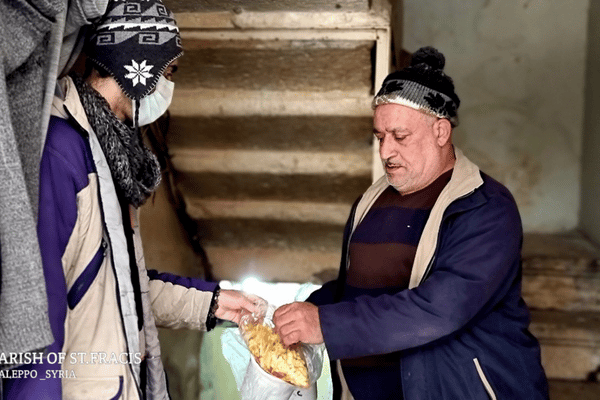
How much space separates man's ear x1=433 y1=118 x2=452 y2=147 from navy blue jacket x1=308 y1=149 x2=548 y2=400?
19 centimetres

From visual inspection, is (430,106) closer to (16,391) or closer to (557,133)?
(16,391)

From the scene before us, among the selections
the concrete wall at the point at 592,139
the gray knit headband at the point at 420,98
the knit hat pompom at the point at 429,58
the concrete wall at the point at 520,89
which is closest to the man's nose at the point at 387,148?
the gray knit headband at the point at 420,98

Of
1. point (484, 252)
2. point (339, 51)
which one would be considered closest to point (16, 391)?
point (484, 252)

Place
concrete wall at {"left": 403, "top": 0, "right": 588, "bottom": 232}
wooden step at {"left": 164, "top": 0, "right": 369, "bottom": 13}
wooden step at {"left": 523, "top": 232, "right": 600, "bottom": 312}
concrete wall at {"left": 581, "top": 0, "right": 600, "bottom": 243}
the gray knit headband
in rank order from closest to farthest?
the gray knit headband → wooden step at {"left": 164, "top": 0, "right": 369, "bottom": 13} → wooden step at {"left": 523, "top": 232, "right": 600, "bottom": 312} → concrete wall at {"left": 581, "top": 0, "right": 600, "bottom": 243} → concrete wall at {"left": 403, "top": 0, "right": 588, "bottom": 232}

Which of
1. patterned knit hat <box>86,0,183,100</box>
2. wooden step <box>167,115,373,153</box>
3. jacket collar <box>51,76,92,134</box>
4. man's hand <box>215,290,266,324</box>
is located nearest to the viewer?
jacket collar <box>51,76,92,134</box>

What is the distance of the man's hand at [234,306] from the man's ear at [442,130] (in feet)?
2.49

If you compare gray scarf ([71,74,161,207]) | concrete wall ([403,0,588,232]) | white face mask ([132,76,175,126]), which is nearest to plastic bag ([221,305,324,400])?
gray scarf ([71,74,161,207])

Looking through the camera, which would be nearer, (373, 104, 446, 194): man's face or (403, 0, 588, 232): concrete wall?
(373, 104, 446, 194): man's face

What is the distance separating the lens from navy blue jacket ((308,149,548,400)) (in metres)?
1.60

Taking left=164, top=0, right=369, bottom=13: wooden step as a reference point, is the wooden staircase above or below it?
below

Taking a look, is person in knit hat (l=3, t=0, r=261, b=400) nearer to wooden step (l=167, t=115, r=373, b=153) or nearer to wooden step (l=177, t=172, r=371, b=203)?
wooden step (l=167, t=115, r=373, b=153)

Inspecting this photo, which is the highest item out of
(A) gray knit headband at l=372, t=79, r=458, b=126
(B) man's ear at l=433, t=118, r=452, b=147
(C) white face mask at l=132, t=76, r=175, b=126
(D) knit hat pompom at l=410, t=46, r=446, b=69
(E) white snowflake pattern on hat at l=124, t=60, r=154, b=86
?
(E) white snowflake pattern on hat at l=124, t=60, r=154, b=86

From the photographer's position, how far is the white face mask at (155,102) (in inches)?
64.9

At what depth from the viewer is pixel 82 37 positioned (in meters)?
1.52
